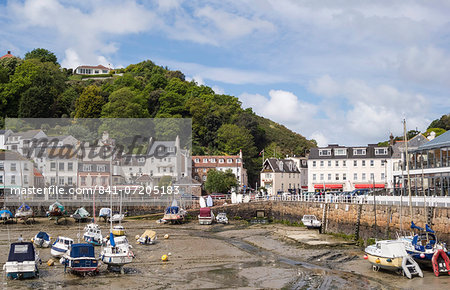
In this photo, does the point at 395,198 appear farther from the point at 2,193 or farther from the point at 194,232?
the point at 2,193

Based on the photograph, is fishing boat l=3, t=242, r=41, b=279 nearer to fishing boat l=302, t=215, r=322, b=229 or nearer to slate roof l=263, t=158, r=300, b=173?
fishing boat l=302, t=215, r=322, b=229

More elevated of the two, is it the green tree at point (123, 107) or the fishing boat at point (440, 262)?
the green tree at point (123, 107)

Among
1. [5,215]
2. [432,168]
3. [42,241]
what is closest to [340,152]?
[432,168]

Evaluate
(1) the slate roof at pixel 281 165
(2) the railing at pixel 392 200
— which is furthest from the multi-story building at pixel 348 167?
(2) the railing at pixel 392 200

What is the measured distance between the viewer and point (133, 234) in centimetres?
4862

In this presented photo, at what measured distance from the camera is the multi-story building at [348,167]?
79.0 metres

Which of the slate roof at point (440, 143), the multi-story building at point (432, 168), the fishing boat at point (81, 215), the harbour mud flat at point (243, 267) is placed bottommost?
the harbour mud flat at point (243, 267)

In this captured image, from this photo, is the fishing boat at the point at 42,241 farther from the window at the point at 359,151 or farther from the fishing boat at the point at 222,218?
the window at the point at 359,151

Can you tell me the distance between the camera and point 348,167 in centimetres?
8019

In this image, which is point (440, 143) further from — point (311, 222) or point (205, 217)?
point (205, 217)

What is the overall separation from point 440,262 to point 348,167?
55020 millimetres

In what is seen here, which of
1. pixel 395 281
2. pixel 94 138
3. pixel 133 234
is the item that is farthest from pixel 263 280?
pixel 94 138

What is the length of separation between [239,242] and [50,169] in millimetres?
49483

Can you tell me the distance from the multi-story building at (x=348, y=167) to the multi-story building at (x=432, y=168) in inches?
1560
